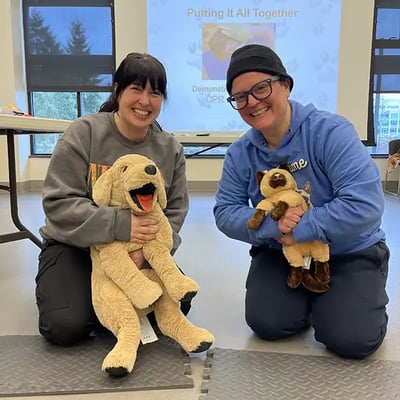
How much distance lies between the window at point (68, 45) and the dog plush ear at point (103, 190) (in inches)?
159

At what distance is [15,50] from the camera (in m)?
4.73

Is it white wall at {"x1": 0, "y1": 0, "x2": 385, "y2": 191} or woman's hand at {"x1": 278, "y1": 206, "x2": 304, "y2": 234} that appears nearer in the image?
woman's hand at {"x1": 278, "y1": 206, "x2": 304, "y2": 234}

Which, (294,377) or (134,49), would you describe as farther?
(134,49)

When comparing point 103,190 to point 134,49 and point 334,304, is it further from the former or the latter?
point 134,49

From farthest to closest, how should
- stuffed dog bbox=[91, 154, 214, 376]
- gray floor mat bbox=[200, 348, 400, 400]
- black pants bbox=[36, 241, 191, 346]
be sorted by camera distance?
1. black pants bbox=[36, 241, 191, 346]
2. stuffed dog bbox=[91, 154, 214, 376]
3. gray floor mat bbox=[200, 348, 400, 400]

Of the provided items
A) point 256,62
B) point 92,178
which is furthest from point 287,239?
point 92,178

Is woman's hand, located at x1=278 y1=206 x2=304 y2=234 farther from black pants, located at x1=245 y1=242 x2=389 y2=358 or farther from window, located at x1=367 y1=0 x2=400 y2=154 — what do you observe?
window, located at x1=367 y1=0 x2=400 y2=154

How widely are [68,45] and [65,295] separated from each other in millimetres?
4390

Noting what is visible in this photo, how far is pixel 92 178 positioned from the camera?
133 centimetres

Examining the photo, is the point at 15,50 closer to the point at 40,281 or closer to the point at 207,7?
the point at 207,7

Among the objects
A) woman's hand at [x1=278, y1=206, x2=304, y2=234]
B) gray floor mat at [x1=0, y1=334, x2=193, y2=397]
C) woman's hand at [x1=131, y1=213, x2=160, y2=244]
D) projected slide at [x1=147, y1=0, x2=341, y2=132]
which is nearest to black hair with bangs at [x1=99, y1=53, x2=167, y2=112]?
woman's hand at [x1=131, y1=213, x2=160, y2=244]

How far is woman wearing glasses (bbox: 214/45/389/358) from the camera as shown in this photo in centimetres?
118

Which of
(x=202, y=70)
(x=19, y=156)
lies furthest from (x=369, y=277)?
(x=19, y=156)

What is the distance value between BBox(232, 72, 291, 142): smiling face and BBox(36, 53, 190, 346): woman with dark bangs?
0.26 m
